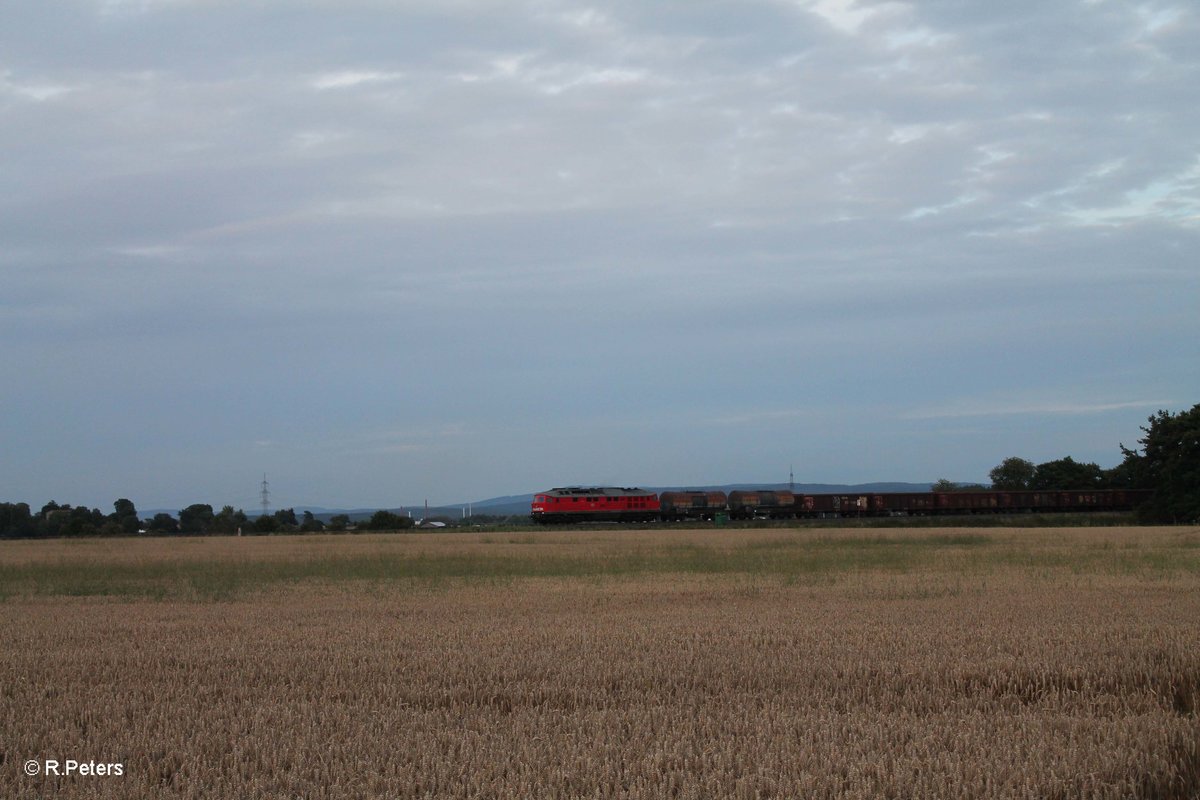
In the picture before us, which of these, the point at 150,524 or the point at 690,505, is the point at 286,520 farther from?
the point at 690,505

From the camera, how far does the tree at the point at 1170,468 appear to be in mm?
72875

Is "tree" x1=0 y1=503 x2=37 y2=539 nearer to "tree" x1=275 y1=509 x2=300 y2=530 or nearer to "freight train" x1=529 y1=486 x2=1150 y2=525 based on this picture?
"tree" x1=275 y1=509 x2=300 y2=530

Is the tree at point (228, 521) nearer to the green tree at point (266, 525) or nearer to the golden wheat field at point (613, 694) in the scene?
the green tree at point (266, 525)

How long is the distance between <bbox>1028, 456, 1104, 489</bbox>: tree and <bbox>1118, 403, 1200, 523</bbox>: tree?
116ft

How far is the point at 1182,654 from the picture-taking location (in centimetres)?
1207

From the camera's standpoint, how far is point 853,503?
8356cm

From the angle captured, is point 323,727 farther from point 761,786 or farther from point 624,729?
point 761,786

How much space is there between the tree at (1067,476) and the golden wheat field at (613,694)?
337 ft

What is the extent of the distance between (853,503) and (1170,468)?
23.3 meters

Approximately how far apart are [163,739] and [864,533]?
52126 millimetres

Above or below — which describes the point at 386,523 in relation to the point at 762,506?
below

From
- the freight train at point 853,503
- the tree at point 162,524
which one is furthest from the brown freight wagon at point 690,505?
the tree at point 162,524

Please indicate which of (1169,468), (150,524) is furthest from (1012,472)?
(150,524)

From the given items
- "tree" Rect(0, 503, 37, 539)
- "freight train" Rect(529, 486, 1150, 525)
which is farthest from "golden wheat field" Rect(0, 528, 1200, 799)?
"tree" Rect(0, 503, 37, 539)
